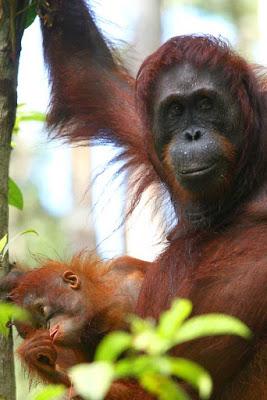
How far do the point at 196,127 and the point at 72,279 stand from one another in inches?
42.3

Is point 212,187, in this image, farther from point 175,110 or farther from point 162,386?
point 162,386

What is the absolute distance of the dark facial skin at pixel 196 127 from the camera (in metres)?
4.17

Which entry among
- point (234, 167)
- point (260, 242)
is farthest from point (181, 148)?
point (260, 242)

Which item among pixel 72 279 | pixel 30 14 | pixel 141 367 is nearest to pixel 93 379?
pixel 141 367

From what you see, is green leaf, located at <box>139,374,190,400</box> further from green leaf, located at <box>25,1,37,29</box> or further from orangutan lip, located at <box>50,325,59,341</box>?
green leaf, located at <box>25,1,37,29</box>

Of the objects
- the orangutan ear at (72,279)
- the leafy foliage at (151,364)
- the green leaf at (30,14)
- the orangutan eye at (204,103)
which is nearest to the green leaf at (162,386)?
the leafy foliage at (151,364)

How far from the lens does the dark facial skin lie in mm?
4172

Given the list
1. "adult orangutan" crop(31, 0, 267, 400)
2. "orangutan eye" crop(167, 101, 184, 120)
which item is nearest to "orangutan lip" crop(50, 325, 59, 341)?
"adult orangutan" crop(31, 0, 267, 400)

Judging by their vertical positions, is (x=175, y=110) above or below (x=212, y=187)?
above

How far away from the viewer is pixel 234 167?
4.25 metres

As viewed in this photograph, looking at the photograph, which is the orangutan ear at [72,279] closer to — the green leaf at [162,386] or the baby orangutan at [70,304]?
the baby orangutan at [70,304]

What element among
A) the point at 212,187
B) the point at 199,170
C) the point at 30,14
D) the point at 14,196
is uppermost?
the point at 30,14

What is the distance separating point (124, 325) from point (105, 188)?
4.00ft

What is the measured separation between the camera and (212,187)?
13.9 ft
